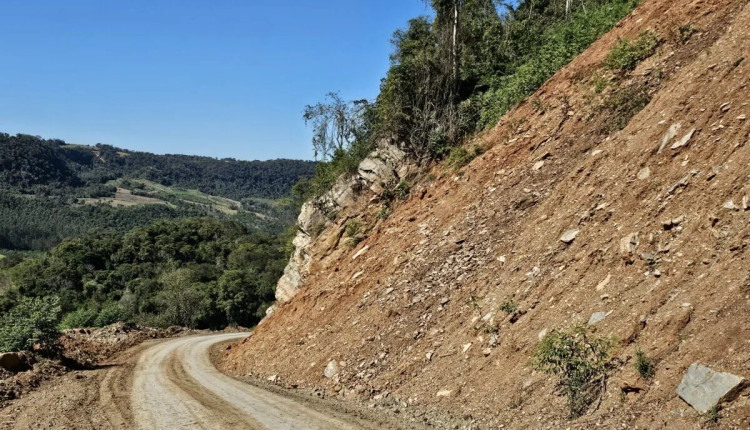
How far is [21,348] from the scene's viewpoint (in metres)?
19.8

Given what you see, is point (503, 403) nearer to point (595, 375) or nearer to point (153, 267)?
point (595, 375)

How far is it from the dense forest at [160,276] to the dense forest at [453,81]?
86.2ft

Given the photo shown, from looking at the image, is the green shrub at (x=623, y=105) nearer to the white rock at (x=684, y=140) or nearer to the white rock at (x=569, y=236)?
the white rock at (x=684, y=140)

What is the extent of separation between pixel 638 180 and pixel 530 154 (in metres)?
5.99

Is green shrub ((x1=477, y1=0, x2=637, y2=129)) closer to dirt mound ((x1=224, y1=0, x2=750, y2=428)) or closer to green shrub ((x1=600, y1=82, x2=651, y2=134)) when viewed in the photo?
dirt mound ((x1=224, y1=0, x2=750, y2=428))

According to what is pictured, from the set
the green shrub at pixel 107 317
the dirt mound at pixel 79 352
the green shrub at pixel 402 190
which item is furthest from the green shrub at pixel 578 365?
the green shrub at pixel 107 317

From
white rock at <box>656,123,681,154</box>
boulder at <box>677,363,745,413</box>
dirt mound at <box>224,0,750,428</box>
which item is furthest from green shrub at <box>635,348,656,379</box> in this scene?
white rock at <box>656,123,681,154</box>

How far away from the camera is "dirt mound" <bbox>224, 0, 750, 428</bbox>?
8.16 metres

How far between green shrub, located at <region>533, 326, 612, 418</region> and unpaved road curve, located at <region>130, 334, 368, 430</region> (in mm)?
4438

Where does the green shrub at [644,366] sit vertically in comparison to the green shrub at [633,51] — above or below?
A: below

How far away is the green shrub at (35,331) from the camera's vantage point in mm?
19922

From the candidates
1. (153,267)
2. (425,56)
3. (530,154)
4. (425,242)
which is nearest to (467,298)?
(425,242)

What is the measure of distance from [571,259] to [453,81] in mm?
16519

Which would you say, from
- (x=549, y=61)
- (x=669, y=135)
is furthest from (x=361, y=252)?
(x=669, y=135)
